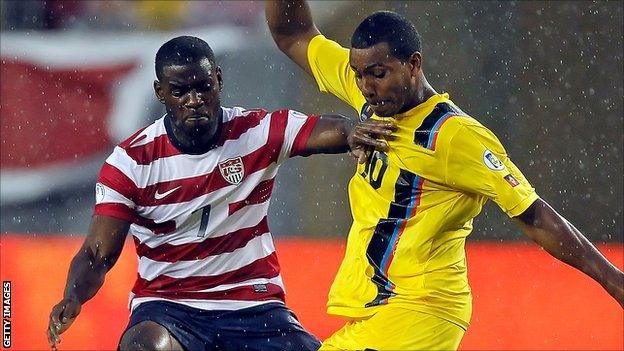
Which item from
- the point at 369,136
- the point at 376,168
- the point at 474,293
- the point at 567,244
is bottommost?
the point at 474,293

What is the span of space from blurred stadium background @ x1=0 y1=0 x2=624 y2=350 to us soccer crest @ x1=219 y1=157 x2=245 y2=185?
Answer: 9.02 feet

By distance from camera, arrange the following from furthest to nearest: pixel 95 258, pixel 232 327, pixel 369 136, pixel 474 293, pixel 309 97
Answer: pixel 309 97 → pixel 474 293 → pixel 232 327 → pixel 95 258 → pixel 369 136

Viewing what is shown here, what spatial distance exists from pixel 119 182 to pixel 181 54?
0.53 metres

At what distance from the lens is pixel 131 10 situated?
790cm

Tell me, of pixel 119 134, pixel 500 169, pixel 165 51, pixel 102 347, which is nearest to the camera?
pixel 500 169

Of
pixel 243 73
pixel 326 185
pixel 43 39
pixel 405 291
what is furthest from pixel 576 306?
pixel 43 39

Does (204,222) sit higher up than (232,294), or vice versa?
(204,222)

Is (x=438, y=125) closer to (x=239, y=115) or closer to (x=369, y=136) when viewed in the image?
(x=369, y=136)

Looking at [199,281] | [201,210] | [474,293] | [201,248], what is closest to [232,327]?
[199,281]

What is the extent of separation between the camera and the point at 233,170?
4574 millimetres

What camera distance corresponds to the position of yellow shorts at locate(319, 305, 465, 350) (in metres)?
3.90

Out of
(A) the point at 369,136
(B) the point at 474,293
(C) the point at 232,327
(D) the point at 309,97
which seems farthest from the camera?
(D) the point at 309,97

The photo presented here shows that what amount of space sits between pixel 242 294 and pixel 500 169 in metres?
1.23

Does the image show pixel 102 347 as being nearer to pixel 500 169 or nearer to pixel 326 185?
pixel 326 185
